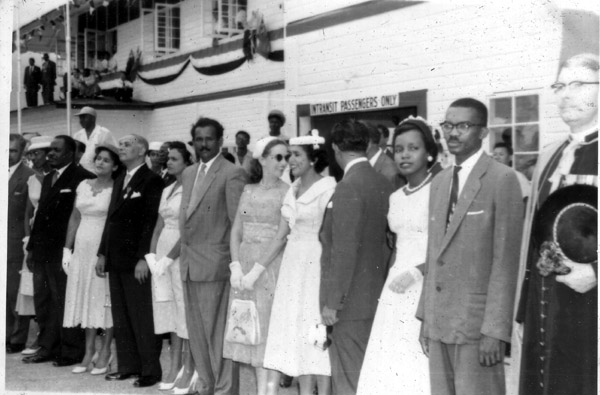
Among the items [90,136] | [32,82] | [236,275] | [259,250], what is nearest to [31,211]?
[90,136]

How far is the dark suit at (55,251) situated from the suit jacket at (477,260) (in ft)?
13.0

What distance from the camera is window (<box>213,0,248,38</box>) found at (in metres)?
11.8

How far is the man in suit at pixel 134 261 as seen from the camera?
6.20m

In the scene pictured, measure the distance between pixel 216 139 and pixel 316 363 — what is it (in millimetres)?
1747

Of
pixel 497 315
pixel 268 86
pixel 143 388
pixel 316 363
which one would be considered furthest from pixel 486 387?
pixel 268 86

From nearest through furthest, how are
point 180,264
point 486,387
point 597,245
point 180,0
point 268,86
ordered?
point 597,245 → point 486,387 → point 180,264 → point 268,86 → point 180,0

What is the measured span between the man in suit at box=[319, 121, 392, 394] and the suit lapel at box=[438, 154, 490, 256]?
29.5 inches

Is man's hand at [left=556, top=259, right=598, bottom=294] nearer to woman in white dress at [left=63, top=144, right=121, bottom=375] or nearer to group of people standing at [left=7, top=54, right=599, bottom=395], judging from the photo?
group of people standing at [left=7, top=54, right=599, bottom=395]

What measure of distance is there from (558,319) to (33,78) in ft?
41.3

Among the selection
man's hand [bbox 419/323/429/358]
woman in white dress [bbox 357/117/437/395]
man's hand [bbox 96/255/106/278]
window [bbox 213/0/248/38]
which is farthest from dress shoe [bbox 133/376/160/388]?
window [bbox 213/0/248/38]

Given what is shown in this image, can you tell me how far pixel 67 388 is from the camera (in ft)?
20.3

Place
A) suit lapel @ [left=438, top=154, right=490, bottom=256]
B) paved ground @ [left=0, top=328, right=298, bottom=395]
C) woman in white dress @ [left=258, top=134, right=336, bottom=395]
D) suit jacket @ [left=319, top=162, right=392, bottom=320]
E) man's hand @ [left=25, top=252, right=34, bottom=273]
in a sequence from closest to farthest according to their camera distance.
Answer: suit lapel @ [left=438, top=154, right=490, bottom=256] < suit jacket @ [left=319, top=162, right=392, bottom=320] < woman in white dress @ [left=258, top=134, right=336, bottom=395] < paved ground @ [left=0, top=328, right=298, bottom=395] < man's hand @ [left=25, top=252, right=34, bottom=273]

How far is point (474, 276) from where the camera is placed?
3.86 metres

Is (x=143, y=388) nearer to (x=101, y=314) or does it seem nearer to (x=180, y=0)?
(x=101, y=314)
